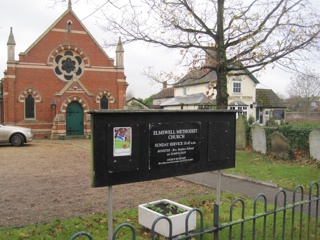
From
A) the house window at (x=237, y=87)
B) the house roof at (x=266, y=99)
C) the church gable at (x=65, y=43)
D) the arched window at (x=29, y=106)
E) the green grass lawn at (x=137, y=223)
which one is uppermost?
the church gable at (x=65, y=43)

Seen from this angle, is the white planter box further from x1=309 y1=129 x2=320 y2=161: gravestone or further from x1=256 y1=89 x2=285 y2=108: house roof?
x1=256 y1=89 x2=285 y2=108: house roof

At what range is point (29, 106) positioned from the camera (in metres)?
25.0

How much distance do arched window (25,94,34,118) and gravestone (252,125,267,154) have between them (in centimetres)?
1794

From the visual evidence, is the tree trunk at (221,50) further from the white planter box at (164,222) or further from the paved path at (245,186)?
the white planter box at (164,222)

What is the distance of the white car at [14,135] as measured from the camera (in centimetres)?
1861

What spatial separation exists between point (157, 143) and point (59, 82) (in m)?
23.0

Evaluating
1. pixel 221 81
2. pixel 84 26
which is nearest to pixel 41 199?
pixel 221 81

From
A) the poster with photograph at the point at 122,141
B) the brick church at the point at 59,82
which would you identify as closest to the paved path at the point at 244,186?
the poster with photograph at the point at 122,141

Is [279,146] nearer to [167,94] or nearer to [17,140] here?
[17,140]

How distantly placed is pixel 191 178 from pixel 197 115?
5.04m

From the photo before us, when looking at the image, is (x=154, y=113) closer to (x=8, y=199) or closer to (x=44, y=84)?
(x=8, y=199)

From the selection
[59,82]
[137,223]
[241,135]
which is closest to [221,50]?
[241,135]

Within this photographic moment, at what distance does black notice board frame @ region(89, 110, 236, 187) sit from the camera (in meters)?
3.98

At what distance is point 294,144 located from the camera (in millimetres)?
13070
